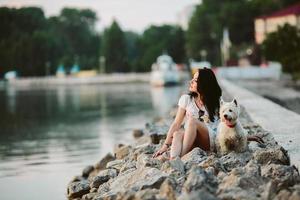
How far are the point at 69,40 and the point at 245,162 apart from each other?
6057 inches

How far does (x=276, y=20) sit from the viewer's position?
282 ft

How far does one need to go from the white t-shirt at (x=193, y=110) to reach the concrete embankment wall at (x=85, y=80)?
9992 cm

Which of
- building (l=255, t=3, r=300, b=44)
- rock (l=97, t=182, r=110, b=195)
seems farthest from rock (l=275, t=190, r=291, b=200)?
building (l=255, t=3, r=300, b=44)

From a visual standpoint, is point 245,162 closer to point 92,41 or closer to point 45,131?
point 45,131

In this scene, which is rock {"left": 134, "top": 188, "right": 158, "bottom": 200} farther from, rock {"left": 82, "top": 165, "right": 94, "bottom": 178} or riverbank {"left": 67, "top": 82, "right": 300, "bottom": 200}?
rock {"left": 82, "top": 165, "right": 94, "bottom": 178}

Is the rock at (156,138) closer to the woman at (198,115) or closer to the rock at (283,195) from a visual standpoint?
the woman at (198,115)

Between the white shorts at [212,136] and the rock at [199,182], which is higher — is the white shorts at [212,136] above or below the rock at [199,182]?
above

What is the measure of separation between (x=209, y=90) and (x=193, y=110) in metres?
0.32

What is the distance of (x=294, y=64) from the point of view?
41.5m

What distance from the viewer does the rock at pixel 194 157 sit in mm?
8773

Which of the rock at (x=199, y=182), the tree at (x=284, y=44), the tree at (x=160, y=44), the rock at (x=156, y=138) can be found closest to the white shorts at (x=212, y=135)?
the rock at (x=199, y=182)

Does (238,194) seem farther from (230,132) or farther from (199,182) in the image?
(230,132)

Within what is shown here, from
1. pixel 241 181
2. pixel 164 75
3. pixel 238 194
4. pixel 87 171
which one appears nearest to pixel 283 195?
pixel 238 194

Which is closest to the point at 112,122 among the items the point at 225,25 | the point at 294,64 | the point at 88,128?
the point at 88,128
